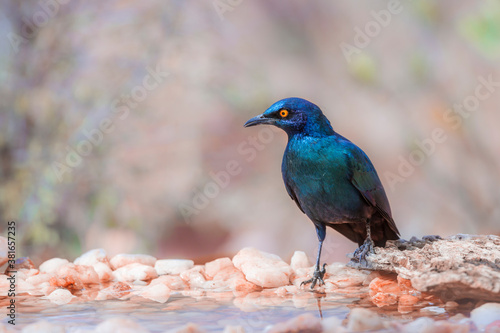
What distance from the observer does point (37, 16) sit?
6.01 m

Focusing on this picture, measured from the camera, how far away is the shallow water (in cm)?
211

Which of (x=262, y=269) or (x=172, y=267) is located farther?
(x=172, y=267)

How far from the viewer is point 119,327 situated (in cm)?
194

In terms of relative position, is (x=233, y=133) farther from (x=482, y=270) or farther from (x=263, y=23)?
(x=482, y=270)

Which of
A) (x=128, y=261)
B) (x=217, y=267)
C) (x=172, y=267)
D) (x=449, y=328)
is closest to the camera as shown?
(x=449, y=328)

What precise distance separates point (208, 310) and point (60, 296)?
0.83 m

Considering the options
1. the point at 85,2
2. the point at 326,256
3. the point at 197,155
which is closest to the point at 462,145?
the point at 326,256

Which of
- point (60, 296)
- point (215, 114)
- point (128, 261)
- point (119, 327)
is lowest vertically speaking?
point (119, 327)

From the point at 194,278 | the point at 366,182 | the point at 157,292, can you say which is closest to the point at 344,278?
the point at 366,182

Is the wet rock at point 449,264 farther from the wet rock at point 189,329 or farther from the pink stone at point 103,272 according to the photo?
the pink stone at point 103,272

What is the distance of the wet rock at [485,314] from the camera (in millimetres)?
1927

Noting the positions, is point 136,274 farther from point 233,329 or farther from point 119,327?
point 233,329

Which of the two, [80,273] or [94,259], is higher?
[94,259]

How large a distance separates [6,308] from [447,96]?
4.89 meters
